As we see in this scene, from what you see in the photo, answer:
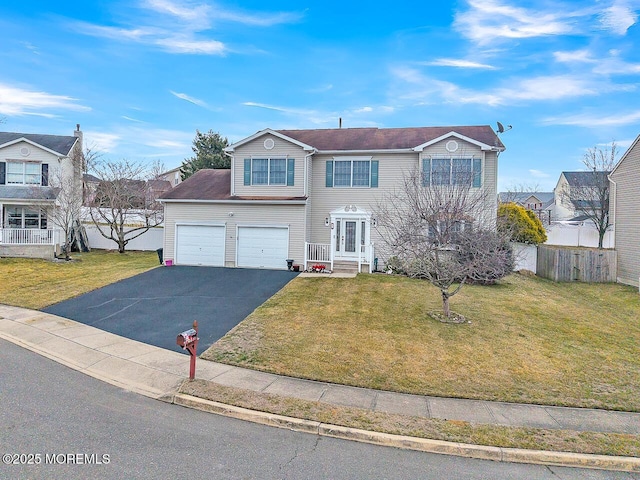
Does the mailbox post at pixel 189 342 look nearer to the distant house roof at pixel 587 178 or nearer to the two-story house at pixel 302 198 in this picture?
the two-story house at pixel 302 198

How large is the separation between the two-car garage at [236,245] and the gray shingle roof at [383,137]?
6.02m

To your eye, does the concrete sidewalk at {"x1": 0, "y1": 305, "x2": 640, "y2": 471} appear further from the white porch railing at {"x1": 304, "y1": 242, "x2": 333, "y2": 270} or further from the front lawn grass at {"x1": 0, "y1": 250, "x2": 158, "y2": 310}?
the white porch railing at {"x1": 304, "y1": 242, "x2": 333, "y2": 270}

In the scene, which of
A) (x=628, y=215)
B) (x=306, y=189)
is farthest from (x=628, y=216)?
(x=306, y=189)

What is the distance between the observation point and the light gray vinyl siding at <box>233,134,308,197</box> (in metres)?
19.5

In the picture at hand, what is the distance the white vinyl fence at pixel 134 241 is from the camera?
1147 inches

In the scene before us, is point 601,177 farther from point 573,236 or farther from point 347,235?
point 347,235

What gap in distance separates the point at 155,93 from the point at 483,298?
2225 cm

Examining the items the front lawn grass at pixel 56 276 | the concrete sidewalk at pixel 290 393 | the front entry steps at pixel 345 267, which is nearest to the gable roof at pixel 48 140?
the front lawn grass at pixel 56 276

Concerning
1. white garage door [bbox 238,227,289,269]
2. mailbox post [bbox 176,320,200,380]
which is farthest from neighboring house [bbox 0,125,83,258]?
mailbox post [bbox 176,320,200,380]

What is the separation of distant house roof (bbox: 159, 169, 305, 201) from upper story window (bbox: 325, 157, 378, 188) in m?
2.51

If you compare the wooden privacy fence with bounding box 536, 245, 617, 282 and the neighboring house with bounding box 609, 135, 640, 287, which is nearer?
the neighboring house with bounding box 609, 135, 640, 287

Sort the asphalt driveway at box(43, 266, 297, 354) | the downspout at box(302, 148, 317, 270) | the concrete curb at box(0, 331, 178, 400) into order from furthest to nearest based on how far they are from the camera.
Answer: the downspout at box(302, 148, 317, 270) < the asphalt driveway at box(43, 266, 297, 354) < the concrete curb at box(0, 331, 178, 400)

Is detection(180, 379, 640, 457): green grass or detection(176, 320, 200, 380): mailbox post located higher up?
detection(176, 320, 200, 380): mailbox post

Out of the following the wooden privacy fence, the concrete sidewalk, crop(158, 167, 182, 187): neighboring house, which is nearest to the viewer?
the concrete sidewalk
